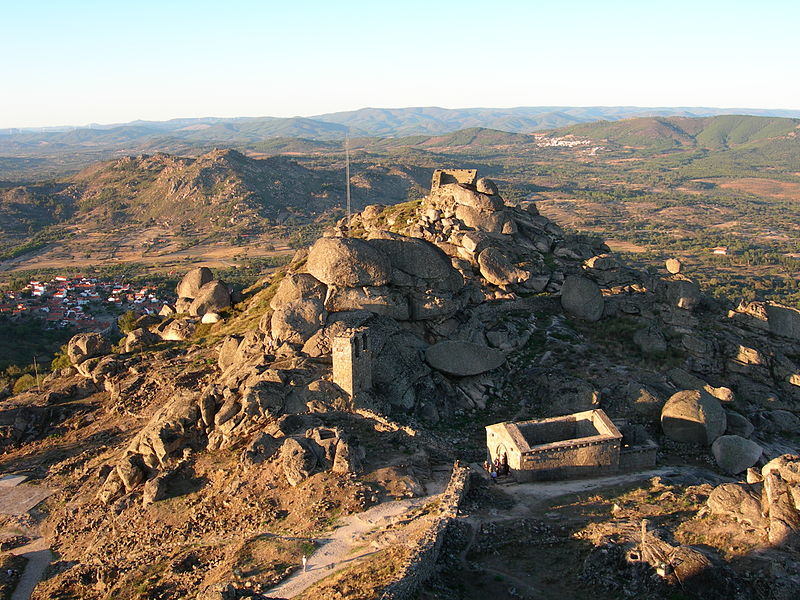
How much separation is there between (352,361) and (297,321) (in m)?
5.02

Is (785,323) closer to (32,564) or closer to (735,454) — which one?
(735,454)

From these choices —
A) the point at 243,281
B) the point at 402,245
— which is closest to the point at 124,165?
the point at 243,281

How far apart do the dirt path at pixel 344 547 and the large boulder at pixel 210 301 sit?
79.1 ft

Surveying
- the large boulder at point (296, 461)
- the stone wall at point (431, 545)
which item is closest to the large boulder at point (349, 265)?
the large boulder at point (296, 461)

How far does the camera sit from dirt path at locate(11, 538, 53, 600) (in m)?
20.6

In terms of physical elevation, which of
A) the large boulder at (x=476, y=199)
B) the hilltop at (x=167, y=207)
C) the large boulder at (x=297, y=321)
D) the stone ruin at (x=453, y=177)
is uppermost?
the stone ruin at (x=453, y=177)

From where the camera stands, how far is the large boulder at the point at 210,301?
40.4 metres

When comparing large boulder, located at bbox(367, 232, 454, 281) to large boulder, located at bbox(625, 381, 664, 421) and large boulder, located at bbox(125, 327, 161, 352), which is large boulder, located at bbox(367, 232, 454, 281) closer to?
large boulder, located at bbox(625, 381, 664, 421)

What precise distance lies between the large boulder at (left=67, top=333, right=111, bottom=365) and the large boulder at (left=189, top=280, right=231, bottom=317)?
5794mm

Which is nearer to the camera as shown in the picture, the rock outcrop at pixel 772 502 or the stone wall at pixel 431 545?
the stone wall at pixel 431 545

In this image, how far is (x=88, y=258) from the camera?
112 metres

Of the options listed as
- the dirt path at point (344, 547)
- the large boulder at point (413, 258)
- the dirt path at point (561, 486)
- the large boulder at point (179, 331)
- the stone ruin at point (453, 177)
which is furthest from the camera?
the stone ruin at point (453, 177)

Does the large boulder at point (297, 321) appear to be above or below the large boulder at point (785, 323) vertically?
above

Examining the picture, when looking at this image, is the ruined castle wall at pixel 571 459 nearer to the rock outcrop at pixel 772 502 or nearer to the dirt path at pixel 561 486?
the dirt path at pixel 561 486
